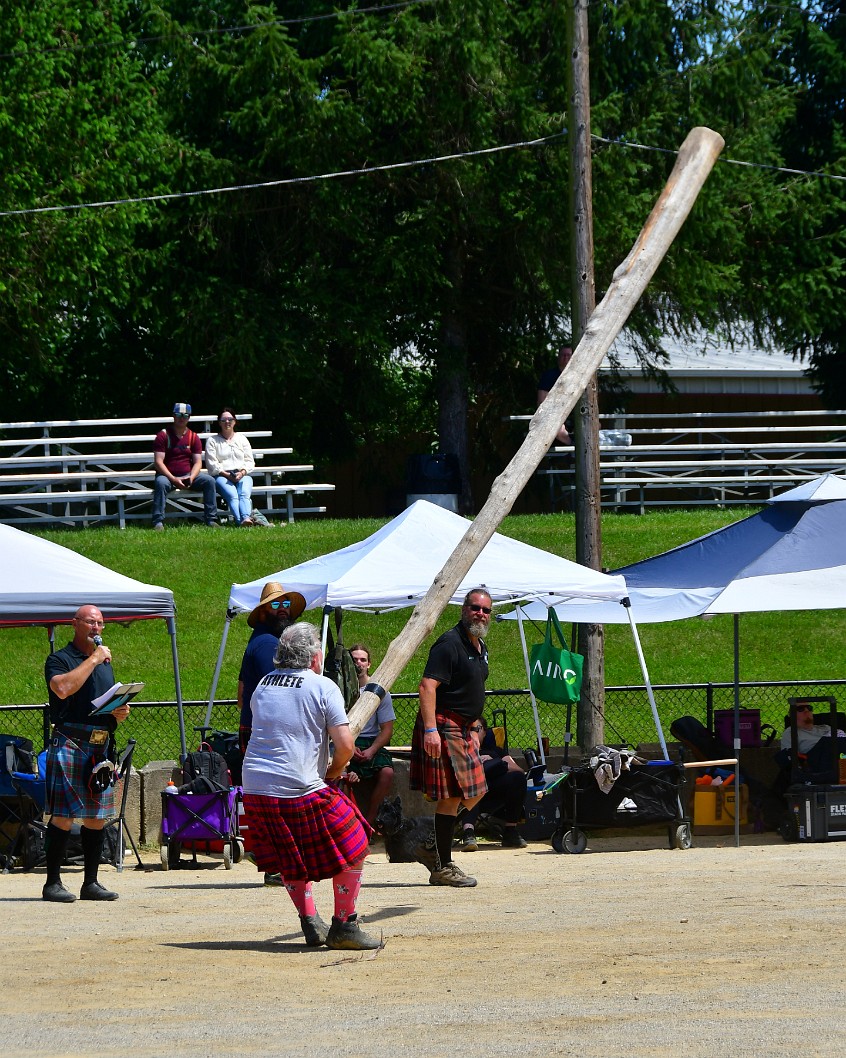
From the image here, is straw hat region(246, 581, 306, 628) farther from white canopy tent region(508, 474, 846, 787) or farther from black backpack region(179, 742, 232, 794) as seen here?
white canopy tent region(508, 474, 846, 787)

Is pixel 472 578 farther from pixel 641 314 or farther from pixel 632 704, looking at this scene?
pixel 641 314

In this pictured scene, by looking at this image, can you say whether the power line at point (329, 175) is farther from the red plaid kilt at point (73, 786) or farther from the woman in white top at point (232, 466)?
the red plaid kilt at point (73, 786)

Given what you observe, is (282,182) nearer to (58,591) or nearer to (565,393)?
(58,591)

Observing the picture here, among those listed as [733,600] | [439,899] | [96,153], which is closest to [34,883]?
[439,899]

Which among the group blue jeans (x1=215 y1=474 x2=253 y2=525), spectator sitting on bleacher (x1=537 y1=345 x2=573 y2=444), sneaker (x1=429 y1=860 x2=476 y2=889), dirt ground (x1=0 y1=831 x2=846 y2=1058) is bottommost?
sneaker (x1=429 y1=860 x2=476 y2=889)

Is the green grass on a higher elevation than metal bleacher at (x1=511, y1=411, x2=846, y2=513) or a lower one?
lower

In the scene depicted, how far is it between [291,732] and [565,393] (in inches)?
140

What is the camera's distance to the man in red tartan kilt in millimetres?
7168

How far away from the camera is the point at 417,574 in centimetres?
A: 1202

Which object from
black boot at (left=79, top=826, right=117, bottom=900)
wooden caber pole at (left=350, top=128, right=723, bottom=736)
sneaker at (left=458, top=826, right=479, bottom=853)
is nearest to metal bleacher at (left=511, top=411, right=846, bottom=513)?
sneaker at (left=458, top=826, right=479, bottom=853)

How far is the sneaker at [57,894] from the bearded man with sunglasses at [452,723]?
6.46 feet

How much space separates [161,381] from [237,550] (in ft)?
25.3

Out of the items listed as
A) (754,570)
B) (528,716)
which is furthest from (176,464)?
(754,570)

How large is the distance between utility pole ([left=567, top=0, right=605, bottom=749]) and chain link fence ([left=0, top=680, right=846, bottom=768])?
83 cm
